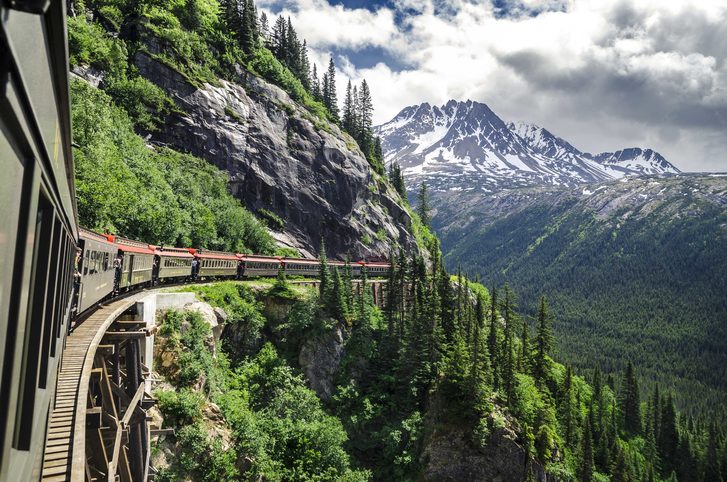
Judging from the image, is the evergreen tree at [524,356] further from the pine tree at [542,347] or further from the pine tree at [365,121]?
the pine tree at [365,121]

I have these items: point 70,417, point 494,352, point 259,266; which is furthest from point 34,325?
point 494,352

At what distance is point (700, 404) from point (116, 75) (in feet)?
660

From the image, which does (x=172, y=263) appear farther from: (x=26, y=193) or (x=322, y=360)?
(x=26, y=193)

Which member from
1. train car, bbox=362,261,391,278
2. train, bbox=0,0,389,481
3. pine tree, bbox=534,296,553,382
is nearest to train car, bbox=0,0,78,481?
train, bbox=0,0,389,481

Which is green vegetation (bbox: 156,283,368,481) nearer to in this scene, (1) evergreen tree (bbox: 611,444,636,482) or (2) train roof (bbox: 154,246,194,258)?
(2) train roof (bbox: 154,246,194,258)

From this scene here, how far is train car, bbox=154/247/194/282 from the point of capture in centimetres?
3309

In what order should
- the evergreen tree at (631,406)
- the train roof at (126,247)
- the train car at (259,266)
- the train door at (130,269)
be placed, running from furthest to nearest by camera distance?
the evergreen tree at (631,406), the train car at (259,266), the train door at (130,269), the train roof at (126,247)

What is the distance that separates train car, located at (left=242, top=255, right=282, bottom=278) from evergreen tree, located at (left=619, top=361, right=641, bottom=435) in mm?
91222

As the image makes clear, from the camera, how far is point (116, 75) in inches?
2395

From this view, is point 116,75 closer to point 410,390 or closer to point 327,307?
point 327,307

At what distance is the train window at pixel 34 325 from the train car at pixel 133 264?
22068 millimetres

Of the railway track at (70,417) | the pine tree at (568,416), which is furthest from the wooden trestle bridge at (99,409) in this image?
the pine tree at (568,416)

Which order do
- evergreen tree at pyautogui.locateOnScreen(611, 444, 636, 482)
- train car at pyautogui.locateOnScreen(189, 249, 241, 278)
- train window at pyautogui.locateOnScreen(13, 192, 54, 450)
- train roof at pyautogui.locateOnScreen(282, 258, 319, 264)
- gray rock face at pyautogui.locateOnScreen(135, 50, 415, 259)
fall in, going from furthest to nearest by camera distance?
1. evergreen tree at pyautogui.locateOnScreen(611, 444, 636, 482)
2. gray rock face at pyautogui.locateOnScreen(135, 50, 415, 259)
3. train roof at pyautogui.locateOnScreen(282, 258, 319, 264)
4. train car at pyautogui.locateOnScreen(189, 249, 241, 278)
5. train window at pyautogui.locateOnScreen(13, 192, 54, 450)

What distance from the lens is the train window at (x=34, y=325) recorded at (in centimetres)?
342
